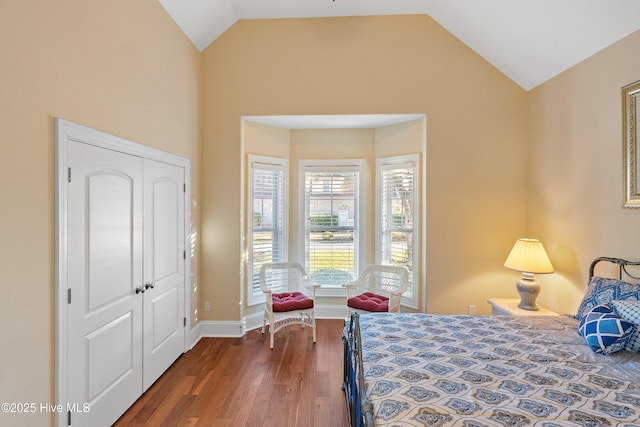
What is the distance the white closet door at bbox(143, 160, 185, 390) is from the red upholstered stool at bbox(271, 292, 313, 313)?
110cm

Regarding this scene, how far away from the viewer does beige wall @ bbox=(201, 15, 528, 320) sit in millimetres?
3750

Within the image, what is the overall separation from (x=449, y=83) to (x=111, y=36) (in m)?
3.61

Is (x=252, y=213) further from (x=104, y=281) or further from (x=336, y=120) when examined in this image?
(x=104, y=281)

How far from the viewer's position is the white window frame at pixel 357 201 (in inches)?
177

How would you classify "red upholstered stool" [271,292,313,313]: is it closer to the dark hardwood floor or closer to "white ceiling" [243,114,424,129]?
the dark hardwood floor

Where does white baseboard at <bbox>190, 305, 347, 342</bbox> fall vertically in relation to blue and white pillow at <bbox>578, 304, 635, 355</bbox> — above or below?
below

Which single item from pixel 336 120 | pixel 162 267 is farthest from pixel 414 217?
pixel 162 267

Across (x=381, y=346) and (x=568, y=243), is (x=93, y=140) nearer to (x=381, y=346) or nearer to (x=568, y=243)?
(x=381, y=346)

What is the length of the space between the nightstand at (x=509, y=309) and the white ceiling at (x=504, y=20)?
2589 millimetres

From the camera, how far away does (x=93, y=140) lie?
2.10m

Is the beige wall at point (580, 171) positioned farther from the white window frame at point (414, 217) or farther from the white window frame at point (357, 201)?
the white window frame at point (357, 201)

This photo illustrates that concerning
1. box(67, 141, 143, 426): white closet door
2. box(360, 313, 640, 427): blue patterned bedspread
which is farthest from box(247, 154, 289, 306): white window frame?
box(360, 313, 640, 427): blue patterned bedspread

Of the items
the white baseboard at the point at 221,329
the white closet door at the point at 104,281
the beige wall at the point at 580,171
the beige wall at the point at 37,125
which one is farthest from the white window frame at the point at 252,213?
the beige wall at the point at 580,171

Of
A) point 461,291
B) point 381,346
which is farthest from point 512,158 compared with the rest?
point 381,346
